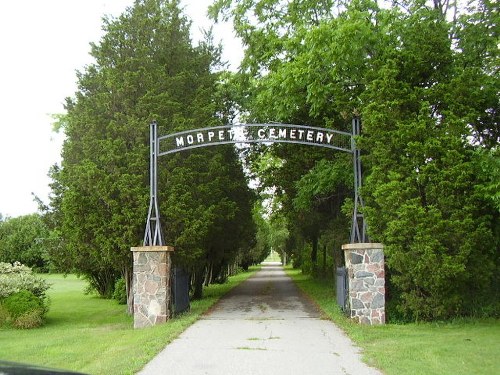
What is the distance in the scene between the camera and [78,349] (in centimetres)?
988

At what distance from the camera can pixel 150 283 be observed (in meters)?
12.8

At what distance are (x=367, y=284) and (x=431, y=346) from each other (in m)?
3.26

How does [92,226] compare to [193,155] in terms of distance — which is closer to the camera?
[92,226]

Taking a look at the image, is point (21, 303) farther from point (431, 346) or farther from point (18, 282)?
point (431, 346)

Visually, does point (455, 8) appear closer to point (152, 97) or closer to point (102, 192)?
point (152, 97)

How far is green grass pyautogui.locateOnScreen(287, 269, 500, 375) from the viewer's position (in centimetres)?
728

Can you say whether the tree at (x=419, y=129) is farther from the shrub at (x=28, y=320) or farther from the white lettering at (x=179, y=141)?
the shrub at (x=28, y=320)

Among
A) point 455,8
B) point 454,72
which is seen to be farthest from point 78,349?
point 455,8

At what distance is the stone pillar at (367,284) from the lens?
1188 cm

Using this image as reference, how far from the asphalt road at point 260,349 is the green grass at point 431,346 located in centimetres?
31

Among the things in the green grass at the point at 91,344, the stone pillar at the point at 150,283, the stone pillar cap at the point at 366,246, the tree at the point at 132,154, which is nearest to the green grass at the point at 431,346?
the stone pillar cap at the point at 366,246

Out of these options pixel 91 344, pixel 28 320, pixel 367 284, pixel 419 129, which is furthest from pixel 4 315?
pixel 419 129

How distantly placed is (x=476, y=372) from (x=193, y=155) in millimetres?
11010

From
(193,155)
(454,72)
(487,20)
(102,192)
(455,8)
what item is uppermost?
(455,8)
